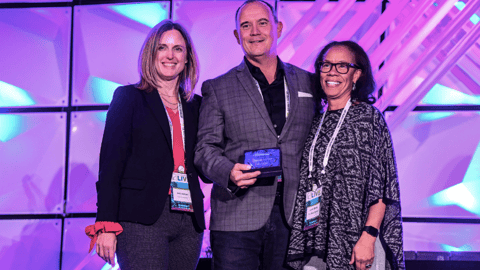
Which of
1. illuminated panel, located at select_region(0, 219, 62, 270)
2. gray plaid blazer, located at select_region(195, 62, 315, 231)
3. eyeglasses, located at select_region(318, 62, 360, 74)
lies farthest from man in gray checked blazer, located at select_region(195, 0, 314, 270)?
illuminated panel, located at select_region(0, 219, 62, 270)

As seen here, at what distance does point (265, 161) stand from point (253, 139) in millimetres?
257

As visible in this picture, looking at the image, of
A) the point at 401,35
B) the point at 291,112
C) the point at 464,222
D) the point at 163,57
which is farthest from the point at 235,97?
the point at 464,222

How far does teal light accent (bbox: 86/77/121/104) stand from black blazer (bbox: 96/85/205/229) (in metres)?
1.50

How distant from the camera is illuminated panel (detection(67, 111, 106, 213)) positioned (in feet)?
11.7

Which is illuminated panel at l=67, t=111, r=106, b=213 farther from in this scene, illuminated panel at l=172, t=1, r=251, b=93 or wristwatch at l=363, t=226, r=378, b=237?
wristwatch at l=363, t=226, r=378, b=237

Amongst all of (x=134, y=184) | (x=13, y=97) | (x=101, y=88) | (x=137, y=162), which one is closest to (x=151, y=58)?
(x=137, y=162)

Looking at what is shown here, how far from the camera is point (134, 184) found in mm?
1978

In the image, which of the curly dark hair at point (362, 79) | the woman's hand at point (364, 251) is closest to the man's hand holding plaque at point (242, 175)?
the woman's hand at point (364, 251)

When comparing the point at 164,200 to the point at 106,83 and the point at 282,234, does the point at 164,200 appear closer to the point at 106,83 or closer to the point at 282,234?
the point at 282,234

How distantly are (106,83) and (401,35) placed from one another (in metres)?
2.34

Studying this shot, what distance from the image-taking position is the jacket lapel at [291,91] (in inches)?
83.0

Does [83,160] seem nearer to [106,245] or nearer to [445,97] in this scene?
[106,245]

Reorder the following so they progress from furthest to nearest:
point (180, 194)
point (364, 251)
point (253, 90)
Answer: point (253, 90) < point (180, 194) < point (364, 251)

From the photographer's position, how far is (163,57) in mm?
2186
